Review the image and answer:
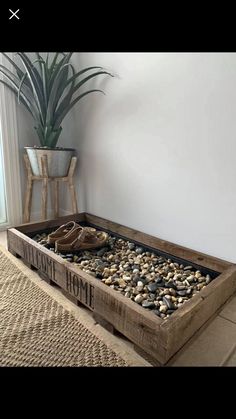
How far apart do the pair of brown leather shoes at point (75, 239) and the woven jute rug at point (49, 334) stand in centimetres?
24

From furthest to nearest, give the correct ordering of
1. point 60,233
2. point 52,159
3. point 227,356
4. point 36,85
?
point 52,159 → point 36,85 → point 60,233 → point 227,356

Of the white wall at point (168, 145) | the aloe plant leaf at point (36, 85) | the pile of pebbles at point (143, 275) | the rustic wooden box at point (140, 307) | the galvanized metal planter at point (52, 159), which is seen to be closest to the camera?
the rustic wooden box at point (140, 307)

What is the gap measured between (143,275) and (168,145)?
26.7 inches

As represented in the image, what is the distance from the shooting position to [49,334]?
33.3 inches

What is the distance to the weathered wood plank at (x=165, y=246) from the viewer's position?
3.84ft

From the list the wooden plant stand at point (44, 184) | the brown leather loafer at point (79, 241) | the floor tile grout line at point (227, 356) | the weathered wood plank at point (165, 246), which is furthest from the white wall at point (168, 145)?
the floor tile grout line at point (227, 356)

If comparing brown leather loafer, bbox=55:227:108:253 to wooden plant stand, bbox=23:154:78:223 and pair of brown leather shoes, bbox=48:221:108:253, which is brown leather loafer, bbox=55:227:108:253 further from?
wooden plant stand, bbox=23:154:78:223

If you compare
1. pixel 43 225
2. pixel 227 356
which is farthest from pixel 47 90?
pixel 227 356

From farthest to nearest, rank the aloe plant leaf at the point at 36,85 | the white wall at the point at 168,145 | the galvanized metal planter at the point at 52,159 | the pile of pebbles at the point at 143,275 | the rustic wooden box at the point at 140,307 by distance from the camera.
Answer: the galvanized metal planter at the point at 52,159 → the aloe plant leaf at the point at 36,85 → the white wall at the point at 168,145 → the pile of pebbles at the point at 143,275 → the rustic wooden box at the point at 140,307

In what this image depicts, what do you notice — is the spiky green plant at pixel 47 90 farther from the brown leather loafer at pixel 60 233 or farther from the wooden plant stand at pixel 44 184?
the brown leather loafer at pixel 60 233

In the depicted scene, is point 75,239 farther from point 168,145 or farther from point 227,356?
point 227,356

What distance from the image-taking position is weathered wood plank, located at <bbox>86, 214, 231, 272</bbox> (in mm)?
1172
